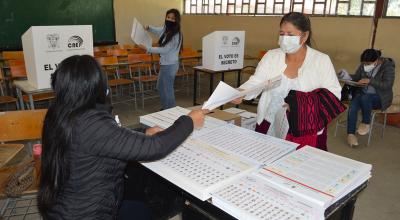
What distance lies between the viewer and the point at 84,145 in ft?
3.53

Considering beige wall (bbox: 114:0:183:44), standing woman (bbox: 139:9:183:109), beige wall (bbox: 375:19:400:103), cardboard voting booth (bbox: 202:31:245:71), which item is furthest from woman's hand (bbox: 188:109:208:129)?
beige wall (bbox: 114:0:183:44)

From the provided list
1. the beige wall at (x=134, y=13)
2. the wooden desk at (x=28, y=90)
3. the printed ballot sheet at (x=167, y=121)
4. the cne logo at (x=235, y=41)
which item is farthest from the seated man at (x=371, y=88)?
the beige wall at (x=134, y=13)

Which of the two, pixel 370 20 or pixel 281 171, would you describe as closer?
pixel 281 171

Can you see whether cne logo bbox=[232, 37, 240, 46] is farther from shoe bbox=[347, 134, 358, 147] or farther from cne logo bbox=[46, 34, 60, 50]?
cne logo bbox=[46, 34, 60, 50]

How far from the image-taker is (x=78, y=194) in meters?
1.15

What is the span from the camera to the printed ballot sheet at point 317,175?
1.09 meters

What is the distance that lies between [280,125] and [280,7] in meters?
5.38

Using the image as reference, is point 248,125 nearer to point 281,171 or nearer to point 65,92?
point 281,171

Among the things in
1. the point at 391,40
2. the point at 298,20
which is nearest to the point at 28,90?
the point at 298,20

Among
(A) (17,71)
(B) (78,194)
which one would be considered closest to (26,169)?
(B) (78,194)

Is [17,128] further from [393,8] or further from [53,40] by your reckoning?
[393,8]

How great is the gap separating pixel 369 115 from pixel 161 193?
3.14 m

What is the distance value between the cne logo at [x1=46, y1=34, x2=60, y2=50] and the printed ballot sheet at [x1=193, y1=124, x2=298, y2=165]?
89.6 inches

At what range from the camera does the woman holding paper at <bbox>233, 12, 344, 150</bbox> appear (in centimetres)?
174
